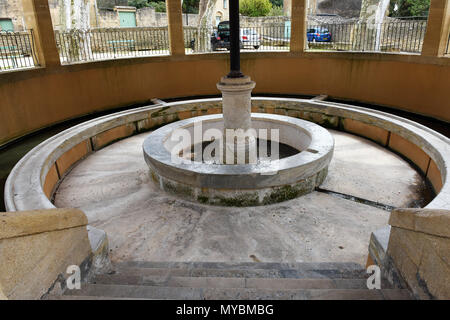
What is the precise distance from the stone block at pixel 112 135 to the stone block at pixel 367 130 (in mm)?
5310

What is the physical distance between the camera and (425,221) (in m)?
1.95

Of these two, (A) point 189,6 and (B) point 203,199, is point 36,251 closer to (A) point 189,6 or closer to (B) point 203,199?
(B) point 203,199

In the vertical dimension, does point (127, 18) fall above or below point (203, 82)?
above

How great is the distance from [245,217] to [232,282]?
160 cm

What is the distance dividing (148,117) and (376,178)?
5.54 meters

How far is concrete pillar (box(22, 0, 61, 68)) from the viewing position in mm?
7582

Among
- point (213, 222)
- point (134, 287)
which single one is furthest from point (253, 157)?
point (134, 287)

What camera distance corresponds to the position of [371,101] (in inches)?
362

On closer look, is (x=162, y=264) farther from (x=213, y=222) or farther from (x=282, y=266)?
(x=282, y=266)

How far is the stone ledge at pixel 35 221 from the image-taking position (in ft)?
5.77

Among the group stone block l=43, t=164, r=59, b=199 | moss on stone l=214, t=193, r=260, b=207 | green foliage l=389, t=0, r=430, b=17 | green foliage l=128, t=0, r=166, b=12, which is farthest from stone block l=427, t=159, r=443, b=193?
green foliage l=128, t=0, r=166, b=12

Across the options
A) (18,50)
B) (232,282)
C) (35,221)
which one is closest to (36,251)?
(35,221)

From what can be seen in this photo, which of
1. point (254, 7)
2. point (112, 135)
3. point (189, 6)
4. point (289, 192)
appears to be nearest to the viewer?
point (289, 192)
